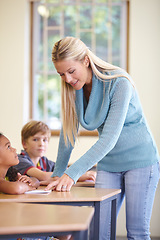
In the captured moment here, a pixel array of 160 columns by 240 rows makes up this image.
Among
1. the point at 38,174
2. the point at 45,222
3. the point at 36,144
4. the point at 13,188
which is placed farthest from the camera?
the point at 36,144

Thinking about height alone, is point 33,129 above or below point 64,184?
above

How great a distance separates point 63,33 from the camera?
13.5 feet

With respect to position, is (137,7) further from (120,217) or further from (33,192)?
(33,192)

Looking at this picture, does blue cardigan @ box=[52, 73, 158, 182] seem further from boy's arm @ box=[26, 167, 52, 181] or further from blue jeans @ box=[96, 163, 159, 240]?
boy's arm @ box=[26, 167, 52, 181]

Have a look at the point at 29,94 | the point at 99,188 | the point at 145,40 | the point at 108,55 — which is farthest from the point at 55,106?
the point at 99,188

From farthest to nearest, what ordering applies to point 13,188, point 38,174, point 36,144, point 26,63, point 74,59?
point 26,63 → point 36,144 → point 38,174 → point 74,59 → point 13,188

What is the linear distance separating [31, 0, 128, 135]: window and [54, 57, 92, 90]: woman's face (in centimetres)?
222

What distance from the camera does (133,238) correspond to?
1.74m

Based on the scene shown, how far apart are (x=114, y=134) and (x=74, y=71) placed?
37 centimetres

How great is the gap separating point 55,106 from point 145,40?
120 centimetres

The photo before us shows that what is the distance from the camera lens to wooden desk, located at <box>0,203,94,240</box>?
974 millimetres

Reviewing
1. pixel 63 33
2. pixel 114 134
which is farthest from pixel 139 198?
pixel 63 33

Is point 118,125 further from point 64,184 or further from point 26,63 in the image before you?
point 26,63

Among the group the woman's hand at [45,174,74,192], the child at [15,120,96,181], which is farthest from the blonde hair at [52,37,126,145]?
the child at [15,120,96,181]
